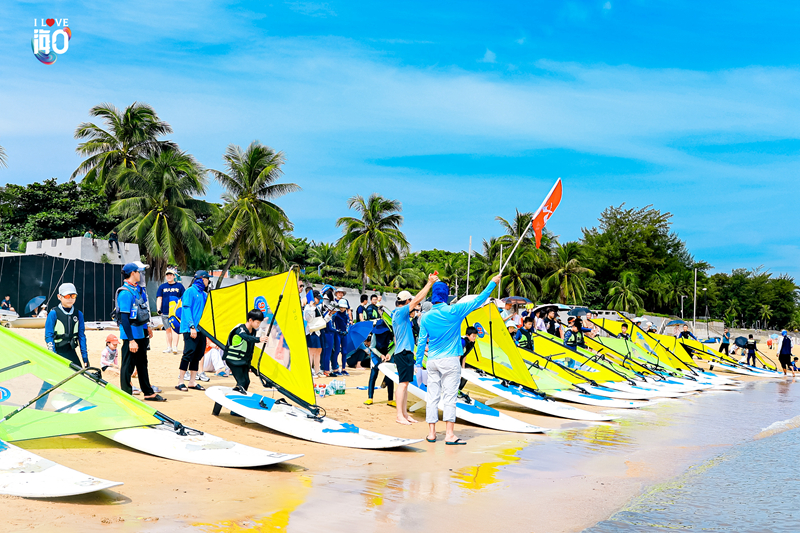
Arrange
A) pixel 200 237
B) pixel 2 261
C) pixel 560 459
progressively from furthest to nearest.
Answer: pixel 200 237 → pixel 2 261 → pixel 560 459

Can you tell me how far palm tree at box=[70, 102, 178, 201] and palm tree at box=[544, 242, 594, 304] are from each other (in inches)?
1366

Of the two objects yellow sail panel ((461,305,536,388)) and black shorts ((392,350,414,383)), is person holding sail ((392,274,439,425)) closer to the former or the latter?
black shorts ((392,350,414,383))

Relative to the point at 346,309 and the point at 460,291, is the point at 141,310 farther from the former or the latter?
the point at 460,291

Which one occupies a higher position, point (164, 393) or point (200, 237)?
point (200, 237)

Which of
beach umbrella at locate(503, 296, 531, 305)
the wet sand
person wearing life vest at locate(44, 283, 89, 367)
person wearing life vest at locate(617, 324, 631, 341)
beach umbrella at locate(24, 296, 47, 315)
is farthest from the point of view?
person wearing life vest at locate(617, 324, 631, 341)

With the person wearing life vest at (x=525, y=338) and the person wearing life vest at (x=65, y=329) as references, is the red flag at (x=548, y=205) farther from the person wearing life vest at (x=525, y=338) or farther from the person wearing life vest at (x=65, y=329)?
the person wearing life vest at (x=65, y=329)

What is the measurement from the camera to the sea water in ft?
18.3

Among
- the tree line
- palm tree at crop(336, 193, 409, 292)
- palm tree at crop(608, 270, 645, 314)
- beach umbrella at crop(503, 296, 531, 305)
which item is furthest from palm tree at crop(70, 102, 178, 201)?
palm tree at crop(608, 270, 645, 314)

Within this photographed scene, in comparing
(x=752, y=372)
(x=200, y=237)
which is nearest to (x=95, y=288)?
(x=200, y=237)

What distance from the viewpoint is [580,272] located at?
196 ft

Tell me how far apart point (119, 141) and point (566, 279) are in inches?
1512

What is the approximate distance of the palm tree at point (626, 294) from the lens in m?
65.9

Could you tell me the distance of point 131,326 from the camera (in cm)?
848

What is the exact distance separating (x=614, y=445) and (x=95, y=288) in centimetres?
2117
